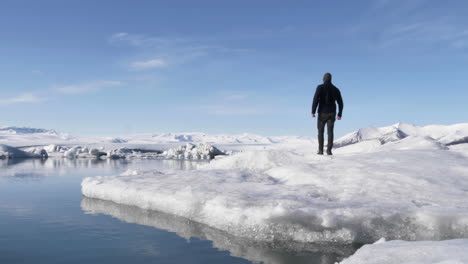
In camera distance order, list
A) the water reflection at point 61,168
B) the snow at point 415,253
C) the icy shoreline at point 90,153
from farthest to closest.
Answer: the icy shoreline at point 90,153, the water reflection at point 61,168, the snow at point 415,253

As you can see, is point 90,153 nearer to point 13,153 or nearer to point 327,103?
point 13,153

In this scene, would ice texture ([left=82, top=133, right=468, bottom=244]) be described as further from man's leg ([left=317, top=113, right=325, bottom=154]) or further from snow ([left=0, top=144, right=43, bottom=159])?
snow ([left=0, top=144, right=43, bottom=159])

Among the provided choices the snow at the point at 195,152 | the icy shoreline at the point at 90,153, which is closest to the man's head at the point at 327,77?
the icy shoreline at the point at 90,153

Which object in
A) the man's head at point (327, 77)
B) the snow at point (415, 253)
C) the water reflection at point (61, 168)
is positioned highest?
the man's head at point (327, 77)

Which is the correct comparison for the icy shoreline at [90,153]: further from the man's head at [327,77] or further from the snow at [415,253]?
the snow at [415,253]

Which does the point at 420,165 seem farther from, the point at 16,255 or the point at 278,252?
the point at 16,255

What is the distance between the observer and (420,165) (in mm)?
6492

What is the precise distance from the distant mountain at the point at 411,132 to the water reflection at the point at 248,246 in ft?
91.3

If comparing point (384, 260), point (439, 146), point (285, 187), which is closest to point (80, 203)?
point (285, 187)

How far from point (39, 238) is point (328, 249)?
12.2ft

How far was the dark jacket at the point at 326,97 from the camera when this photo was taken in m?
8.79

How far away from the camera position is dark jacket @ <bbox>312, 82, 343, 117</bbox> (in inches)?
346

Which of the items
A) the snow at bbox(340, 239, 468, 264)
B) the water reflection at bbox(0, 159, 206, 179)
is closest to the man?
the snow at bbox(340, 239, 468, 264)

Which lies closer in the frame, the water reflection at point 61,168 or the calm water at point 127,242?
the calm water at point 127,242
